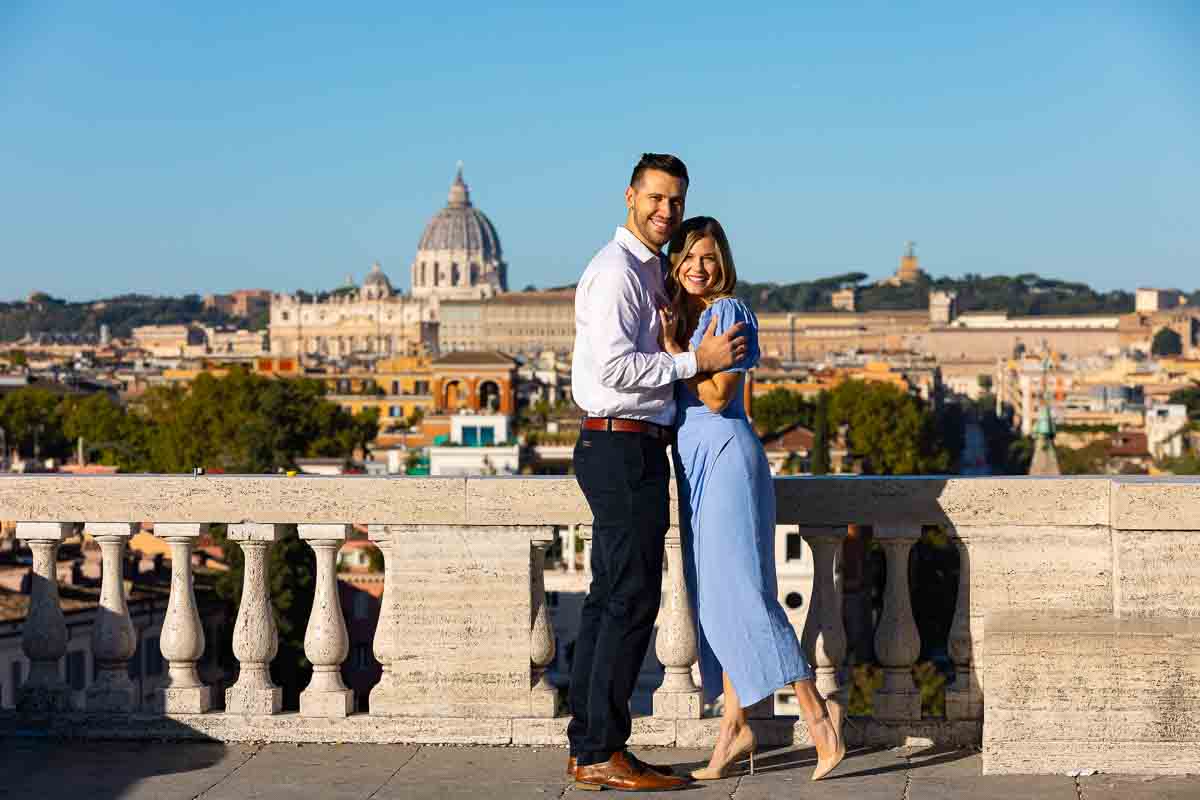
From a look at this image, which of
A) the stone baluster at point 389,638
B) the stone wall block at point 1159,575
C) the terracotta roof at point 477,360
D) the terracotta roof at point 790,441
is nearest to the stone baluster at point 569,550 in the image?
the terracotta roof at point 790,441

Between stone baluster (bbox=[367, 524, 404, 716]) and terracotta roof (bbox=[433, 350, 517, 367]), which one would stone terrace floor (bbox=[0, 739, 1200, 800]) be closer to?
stone baluster (bbox=[367, 524, 404, 716])

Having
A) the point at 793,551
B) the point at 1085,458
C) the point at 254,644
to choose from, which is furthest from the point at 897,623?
the point at 1085,458

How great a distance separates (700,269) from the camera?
6969mm

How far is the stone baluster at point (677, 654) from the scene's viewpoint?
7.44m

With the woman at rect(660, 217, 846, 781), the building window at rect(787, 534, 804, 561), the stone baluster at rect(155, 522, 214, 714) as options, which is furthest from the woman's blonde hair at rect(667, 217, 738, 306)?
the building window at rect(787, 534, 804, 561)

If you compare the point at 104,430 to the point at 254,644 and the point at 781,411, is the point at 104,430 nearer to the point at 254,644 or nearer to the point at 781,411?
the point at 781,411

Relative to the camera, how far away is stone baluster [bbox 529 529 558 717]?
7.52m

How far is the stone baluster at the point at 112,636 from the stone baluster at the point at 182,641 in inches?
4.5

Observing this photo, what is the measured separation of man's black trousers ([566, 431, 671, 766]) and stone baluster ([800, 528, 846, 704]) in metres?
0.65

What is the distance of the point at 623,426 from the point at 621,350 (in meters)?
0.22

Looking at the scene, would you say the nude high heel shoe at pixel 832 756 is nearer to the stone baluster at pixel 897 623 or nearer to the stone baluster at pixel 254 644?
the stone baluster at pixel 897 623

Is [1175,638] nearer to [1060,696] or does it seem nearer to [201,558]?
[1060,696]

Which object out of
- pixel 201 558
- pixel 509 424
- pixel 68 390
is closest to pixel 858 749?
pixel 201 558

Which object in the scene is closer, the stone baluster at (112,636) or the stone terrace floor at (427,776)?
the stone terrace floor at (427,776)
